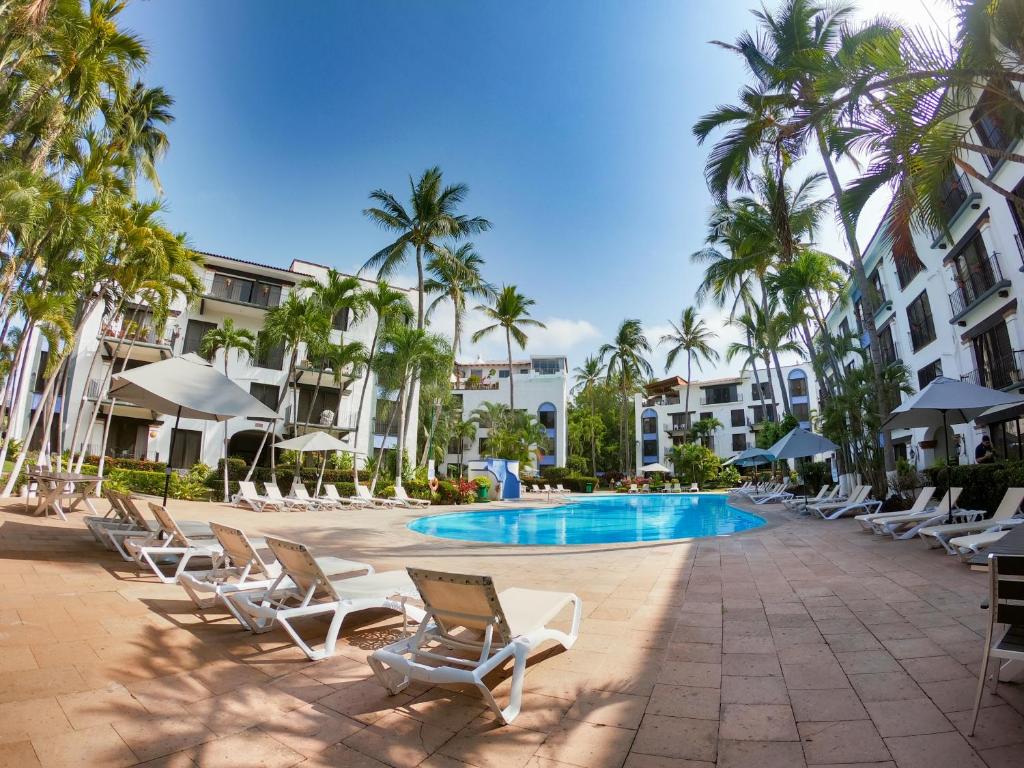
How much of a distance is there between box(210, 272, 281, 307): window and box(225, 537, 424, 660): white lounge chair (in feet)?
77.4

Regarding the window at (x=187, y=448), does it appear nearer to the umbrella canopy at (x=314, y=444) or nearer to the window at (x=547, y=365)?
the umbrella canopy at (x=314, y=444)

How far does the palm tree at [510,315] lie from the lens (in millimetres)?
30672

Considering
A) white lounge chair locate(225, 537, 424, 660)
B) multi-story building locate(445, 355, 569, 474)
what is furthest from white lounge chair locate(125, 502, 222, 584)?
multi-story building locate(445, 355, 569, 474)

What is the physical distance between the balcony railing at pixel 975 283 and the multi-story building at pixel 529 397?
88.4 feet

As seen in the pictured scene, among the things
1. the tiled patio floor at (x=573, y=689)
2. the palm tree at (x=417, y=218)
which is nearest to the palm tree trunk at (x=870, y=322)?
the tiled patio floor at (x=573, y=689)

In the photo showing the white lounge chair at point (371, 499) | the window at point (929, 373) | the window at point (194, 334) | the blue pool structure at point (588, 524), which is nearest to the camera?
the blue pool structure at point (588, 524)

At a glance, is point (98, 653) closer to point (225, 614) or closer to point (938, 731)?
point (225, 614)

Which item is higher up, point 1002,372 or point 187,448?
point 1002,372

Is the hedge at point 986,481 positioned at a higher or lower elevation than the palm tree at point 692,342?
lower

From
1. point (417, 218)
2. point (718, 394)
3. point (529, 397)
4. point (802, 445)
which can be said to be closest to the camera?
point (802, 445)

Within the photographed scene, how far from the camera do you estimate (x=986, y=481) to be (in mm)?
10281

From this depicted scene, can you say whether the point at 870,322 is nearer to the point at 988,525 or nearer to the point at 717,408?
the point at 988,525

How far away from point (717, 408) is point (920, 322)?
30.8m

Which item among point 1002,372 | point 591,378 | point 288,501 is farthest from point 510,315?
point 1002,372
